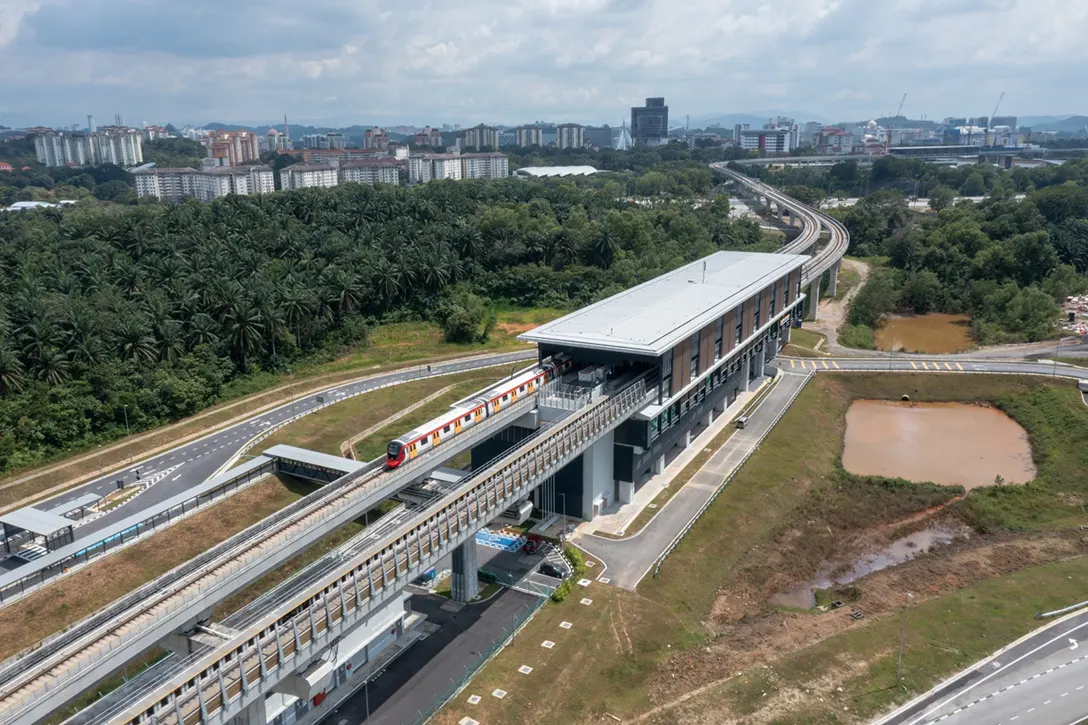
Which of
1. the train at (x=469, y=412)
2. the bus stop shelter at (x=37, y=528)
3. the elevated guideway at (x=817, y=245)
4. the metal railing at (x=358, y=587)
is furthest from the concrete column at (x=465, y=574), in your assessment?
the elevated guideway at (x=817, y=245)

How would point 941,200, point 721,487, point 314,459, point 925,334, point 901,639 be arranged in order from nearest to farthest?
point 901,639 → point 314,459 → point 721,487 → point 925,334 → point 941,200

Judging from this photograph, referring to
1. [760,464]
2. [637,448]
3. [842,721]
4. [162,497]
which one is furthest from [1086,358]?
[162,497]

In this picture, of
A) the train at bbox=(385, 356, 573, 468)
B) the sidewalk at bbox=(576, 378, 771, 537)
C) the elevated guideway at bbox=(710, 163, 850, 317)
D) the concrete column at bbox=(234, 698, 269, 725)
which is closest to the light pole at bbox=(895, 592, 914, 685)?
the sidewalk at bbox=(576, 378, 771, 537)

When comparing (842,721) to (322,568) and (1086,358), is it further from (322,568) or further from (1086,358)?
(1086,358)

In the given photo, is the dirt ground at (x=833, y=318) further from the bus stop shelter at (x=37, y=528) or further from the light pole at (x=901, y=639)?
the bus stop shelter at (x=37, y=528)

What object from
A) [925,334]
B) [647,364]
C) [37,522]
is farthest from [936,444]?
[37,522]

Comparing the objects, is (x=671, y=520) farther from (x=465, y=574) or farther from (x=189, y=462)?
(x=189, y=462)

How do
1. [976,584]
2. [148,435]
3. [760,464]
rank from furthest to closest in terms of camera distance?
[148,435] → [760,464] → [976,584]
